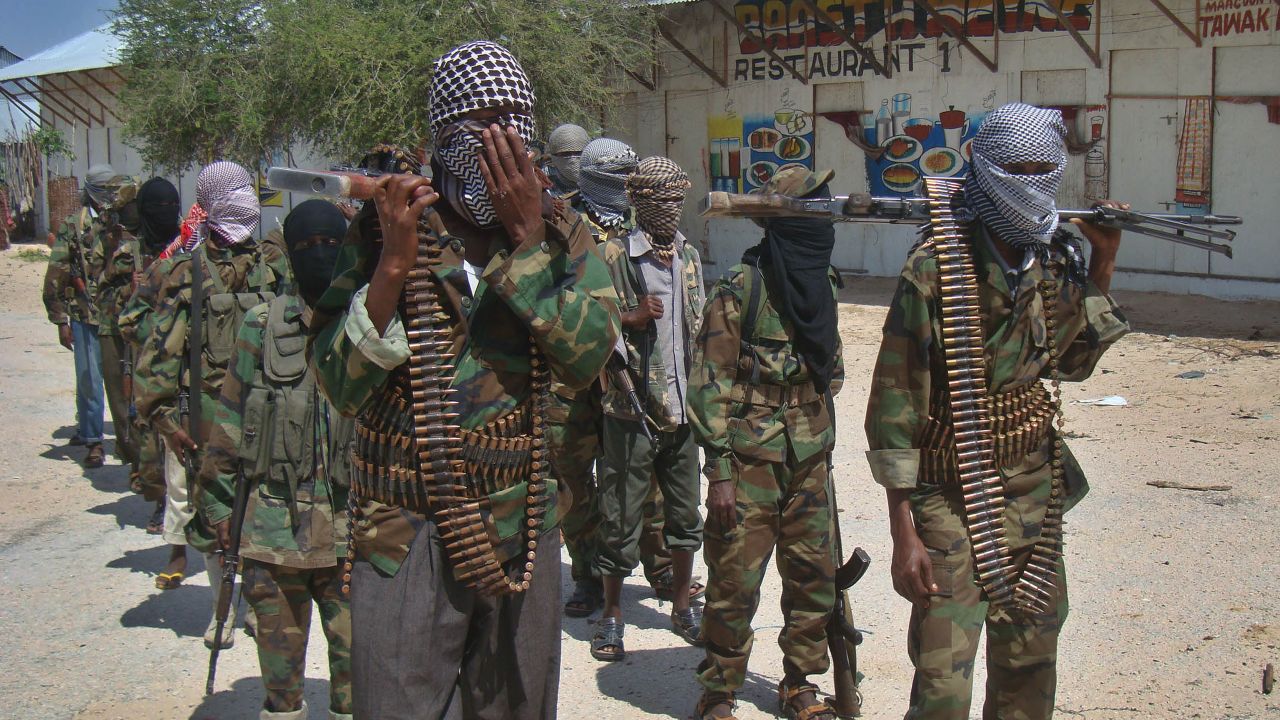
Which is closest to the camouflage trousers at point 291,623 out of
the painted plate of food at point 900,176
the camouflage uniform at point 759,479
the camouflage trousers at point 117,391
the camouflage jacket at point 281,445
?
the camouflage jacket at point 281,445

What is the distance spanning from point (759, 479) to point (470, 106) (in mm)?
2427

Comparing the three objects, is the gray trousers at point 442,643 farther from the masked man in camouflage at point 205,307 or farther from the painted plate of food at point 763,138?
the painted plate of food at point 763,138

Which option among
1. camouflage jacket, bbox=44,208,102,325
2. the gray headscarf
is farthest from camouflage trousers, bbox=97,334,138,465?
the gray headscarf

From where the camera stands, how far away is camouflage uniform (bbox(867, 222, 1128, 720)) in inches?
145

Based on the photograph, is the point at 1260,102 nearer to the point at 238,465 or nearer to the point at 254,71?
the point at 238,465

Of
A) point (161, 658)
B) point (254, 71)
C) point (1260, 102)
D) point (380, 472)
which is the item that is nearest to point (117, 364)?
point (161, 658)

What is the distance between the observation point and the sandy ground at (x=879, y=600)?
5238 mm

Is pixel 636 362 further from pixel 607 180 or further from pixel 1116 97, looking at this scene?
pixel 1116 97

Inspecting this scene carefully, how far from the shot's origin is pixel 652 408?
6.09 m

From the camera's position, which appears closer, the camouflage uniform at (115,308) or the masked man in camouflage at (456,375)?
the masked man in camouflage at (456,375)

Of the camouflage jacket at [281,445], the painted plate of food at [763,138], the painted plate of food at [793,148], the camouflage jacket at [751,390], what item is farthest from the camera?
the painted plate of food at [763,138]

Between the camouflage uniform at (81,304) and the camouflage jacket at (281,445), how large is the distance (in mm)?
6071

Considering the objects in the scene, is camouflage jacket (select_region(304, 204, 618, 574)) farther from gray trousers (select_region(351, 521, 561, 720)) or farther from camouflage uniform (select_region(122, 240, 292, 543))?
camouflage uniform (select_region(122, 240, 292, 543))

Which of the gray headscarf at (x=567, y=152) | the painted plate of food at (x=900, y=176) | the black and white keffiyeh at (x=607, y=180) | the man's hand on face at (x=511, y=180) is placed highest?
the painted plate of food at (x=900, y=176)
